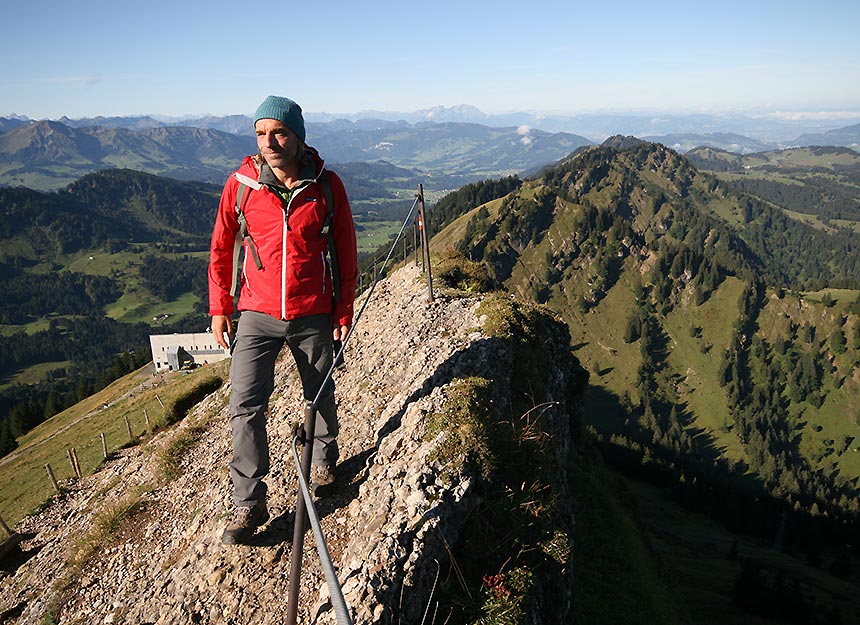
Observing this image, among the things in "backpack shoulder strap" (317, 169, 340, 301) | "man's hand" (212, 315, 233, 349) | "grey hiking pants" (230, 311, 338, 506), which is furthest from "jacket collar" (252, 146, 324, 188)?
"man's hand" (212, 315, 233, 349)

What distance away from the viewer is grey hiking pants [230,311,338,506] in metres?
6.39

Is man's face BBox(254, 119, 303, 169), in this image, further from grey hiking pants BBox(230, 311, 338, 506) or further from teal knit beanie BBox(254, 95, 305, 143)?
grey hiking pants BBox(230, 311, 338, 506)

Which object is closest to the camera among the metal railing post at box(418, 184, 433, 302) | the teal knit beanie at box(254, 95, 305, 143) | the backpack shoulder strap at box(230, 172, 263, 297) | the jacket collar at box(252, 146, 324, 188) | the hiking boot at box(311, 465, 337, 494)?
the teal knit beanie at box(254, 95, 305, 143)

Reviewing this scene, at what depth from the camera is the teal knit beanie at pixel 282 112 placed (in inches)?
225

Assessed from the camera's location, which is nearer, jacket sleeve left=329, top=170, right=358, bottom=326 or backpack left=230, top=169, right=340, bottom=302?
backpack left=230, top=169, right=340, bottom=302

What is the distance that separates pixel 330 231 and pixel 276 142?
1269 millimetres

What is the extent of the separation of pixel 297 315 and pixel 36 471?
132 feet

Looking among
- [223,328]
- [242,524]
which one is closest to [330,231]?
[223,328]

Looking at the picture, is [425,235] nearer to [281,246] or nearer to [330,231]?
[330,231]

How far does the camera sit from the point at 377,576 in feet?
19.0

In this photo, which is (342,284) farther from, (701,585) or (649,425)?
(649,425)

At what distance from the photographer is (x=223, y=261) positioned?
21.5ft

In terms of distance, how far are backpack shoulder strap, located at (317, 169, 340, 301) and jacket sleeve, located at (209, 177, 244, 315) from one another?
3.81 feet

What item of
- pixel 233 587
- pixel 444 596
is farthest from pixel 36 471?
pixel 444 596
